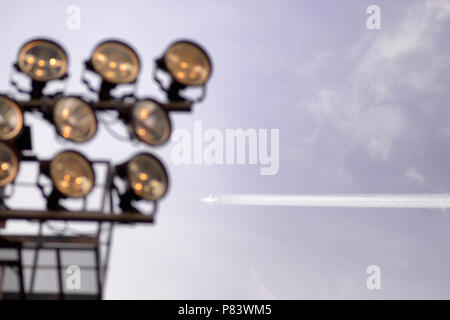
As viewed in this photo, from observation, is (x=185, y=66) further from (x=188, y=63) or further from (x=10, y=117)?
(x=10, y=117)

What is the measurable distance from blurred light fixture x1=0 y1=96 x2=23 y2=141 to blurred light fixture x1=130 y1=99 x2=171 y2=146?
1.02 meters

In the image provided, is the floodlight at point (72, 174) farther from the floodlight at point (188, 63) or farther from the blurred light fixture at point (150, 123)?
the floodlight at point (188, 63)

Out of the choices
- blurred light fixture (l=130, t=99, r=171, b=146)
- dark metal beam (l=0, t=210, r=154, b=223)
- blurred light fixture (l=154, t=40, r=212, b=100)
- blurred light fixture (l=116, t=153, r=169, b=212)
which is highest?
blurred light fixture (l=154, t=40, r=212, b=100)

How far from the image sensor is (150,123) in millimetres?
4504

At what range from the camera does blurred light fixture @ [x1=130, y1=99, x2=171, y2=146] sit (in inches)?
175

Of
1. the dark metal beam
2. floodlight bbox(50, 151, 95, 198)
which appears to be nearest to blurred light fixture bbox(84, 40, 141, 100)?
floodlight bbox(50, 151, 95, 198)

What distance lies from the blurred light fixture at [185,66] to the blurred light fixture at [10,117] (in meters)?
1.29

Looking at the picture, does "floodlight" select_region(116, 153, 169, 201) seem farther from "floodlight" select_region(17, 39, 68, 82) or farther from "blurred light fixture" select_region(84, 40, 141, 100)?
"floodlight" select_region(17, 39, 68, 82)

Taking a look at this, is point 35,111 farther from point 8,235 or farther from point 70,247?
point 70,247

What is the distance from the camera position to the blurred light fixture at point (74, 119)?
4.37m
